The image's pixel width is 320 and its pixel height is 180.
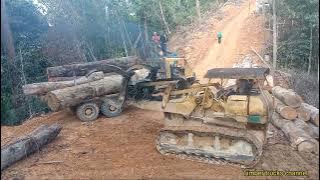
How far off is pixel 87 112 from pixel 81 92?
2.47ft

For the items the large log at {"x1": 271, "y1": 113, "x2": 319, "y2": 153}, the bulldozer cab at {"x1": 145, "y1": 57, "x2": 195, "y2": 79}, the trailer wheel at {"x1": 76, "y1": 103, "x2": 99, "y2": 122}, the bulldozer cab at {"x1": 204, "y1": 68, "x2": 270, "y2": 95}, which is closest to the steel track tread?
the bulldozer cab at {"x1": 204, "y1": 68, "x2": 270, "y2": 95}

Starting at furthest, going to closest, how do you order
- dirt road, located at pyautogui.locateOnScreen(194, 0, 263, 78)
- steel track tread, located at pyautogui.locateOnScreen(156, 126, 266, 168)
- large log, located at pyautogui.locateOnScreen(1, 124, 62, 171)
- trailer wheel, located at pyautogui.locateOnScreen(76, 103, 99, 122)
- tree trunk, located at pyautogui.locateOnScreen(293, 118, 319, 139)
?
dirt road, located at pyautogui.locateOnScreen(194, 0, 263, 78), trailer wheel, located at pyautogui.locateOnScreen(76, 103, 99, 122), tree trunk, located at pyautogui.locateOnScreen(293, 118, 319, 139), large log, located at pyautogui.locateOnScreen(1, 124, 62, 171), steel track tread, located at pyautogui.locateOnScreen(156, 126, 266, 168)

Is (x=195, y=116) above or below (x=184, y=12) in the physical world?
below

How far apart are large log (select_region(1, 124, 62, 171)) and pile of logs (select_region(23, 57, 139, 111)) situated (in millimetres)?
948

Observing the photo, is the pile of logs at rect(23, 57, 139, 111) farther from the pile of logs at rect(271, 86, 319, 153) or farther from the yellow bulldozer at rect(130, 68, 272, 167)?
the pile of logs at rect(271, 86, 319, 153)

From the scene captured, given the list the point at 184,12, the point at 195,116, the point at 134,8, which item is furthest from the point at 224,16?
the point at 195,116

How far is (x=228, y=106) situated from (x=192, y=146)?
1249mm

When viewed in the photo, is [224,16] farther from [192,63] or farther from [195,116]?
[195,116]

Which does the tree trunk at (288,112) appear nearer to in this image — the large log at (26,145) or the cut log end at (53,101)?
the large log at (26,145)

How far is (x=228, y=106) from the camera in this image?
8.62 m

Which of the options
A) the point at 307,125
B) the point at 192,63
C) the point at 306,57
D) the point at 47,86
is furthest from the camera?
the point at 192,63

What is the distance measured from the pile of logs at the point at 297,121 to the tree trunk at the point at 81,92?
204 inches

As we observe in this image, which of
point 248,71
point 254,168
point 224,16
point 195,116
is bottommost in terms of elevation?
point 254,168

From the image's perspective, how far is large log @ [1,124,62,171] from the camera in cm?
895
